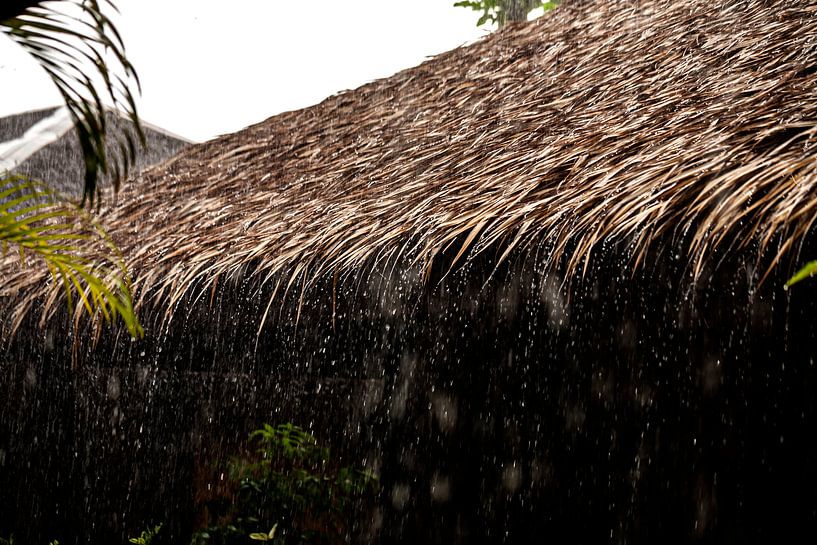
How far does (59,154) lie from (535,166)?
6782mm

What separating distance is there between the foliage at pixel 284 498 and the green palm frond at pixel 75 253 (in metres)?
0.86

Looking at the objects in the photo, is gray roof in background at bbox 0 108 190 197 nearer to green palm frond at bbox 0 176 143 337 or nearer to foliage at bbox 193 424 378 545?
green palm frond at bbox 0 176 143 337

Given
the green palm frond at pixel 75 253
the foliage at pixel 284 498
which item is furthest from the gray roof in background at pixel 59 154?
the foliage at pixel 284 498

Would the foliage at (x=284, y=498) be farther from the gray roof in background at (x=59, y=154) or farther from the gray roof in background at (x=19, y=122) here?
the gray roof in background at (x=19, y=122)

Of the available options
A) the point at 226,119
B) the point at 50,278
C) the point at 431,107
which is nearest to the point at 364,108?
the point at 431,107

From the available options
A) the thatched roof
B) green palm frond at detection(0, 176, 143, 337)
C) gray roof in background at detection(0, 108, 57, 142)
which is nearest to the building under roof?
the thatched roof

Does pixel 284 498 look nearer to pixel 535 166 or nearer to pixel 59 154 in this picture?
pixel 535 166

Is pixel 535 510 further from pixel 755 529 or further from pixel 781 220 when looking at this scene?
pixel 781 220

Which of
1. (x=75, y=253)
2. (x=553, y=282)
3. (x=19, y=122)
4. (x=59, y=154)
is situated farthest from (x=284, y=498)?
(x=19, y=122)

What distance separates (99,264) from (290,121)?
6.33 ft

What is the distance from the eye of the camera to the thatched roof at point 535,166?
76.6 inches

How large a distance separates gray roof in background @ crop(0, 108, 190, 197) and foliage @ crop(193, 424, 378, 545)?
4.25m

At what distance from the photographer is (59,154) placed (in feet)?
26.7

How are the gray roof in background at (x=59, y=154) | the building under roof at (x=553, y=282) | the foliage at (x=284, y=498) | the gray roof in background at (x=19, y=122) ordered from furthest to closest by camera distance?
the gray roof in background at (x=19, y=122), the gray roof in background at (x=59, y=154), the foliage at (x=284, y=498), the building under roof at (x=553, y=282)
